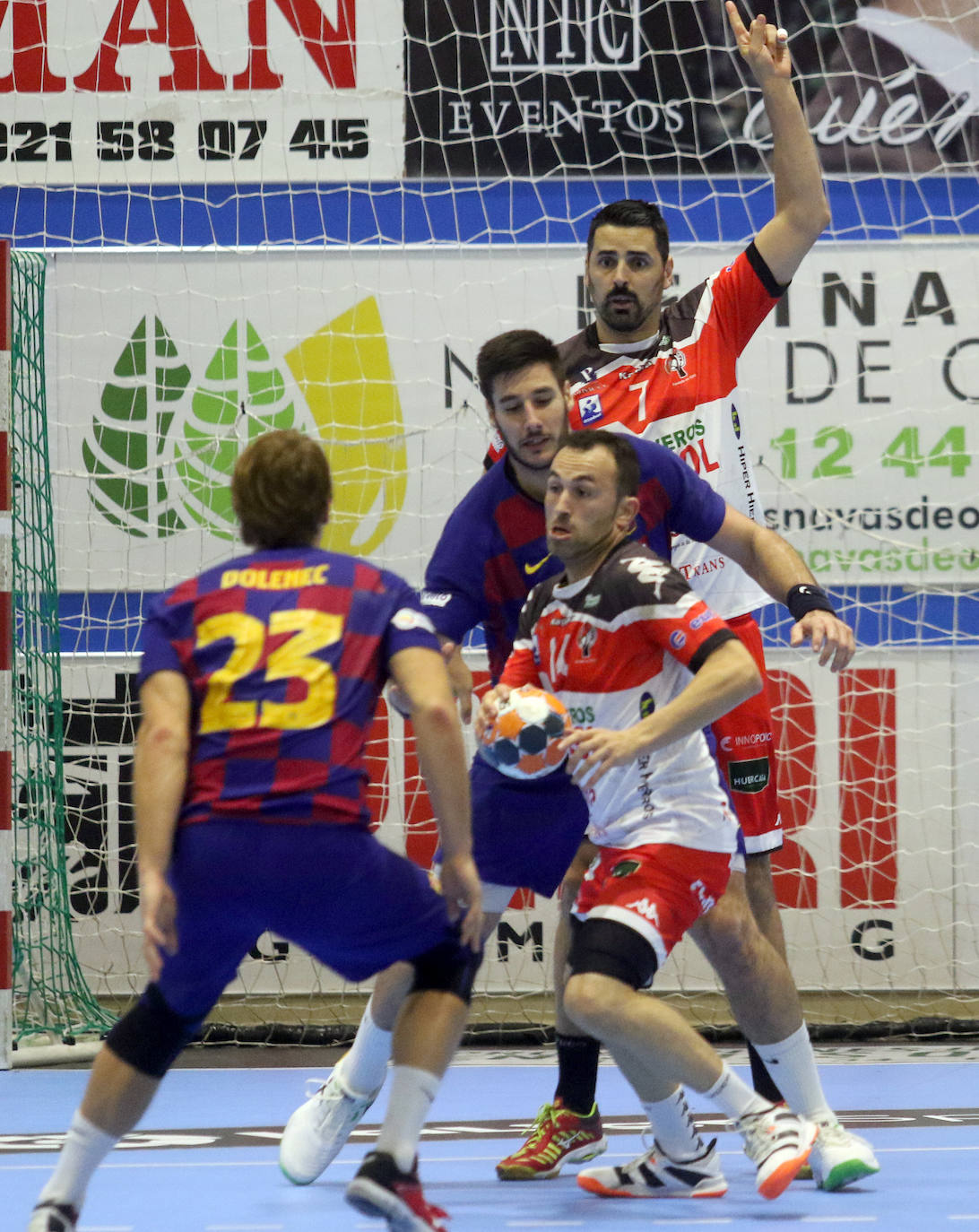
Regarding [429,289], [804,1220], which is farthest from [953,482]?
[804,1220]

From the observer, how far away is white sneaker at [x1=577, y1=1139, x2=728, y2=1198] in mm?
3689

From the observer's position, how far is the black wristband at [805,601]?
143 inches

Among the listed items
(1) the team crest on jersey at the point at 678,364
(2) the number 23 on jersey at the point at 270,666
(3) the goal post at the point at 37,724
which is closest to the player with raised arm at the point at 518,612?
(1) the team crest on jersey at the point at 678,364

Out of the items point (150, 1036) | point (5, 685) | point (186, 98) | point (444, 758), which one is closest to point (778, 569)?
point (444, 758)

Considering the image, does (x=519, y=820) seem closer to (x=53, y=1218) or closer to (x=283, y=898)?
(x=283, y=898)

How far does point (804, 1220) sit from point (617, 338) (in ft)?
7.29

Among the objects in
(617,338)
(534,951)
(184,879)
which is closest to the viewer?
(184,879)

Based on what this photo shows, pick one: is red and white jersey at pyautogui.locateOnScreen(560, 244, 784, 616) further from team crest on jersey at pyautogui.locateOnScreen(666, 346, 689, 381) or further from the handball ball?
the handball ball

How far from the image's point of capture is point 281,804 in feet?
9.05

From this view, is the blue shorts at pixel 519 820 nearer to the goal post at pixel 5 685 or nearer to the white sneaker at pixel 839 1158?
the white sneaker at pixel 839 1158

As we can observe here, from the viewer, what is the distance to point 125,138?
6957 mm

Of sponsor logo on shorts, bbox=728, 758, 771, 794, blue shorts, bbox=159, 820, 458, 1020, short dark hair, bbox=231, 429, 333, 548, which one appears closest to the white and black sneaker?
blue shorts, bbox=159, 820, 458, 1020

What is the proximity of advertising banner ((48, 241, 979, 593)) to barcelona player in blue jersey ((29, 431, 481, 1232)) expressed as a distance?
12.7ft

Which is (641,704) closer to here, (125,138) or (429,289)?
(429,289)
